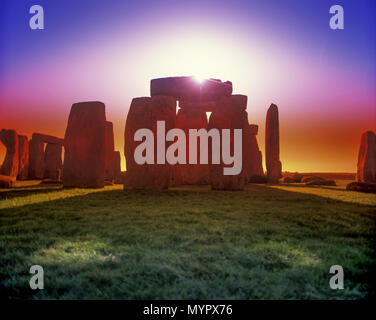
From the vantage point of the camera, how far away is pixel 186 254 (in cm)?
233

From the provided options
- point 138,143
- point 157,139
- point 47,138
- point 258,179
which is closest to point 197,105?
point 258,179

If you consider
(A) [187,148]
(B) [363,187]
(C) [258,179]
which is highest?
(A) [187,148]

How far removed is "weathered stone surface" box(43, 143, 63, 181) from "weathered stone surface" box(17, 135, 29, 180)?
1328mm

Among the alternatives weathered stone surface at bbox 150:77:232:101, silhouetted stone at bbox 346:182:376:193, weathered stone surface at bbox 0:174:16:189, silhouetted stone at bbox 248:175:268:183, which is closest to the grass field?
silhouetted stone at bbox 346:182:376:193

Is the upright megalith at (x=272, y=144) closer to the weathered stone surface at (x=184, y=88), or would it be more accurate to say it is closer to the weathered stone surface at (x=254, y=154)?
the weathered stone surface at (x=254, y=154)

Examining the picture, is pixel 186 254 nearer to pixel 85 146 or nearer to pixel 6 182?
pixel 85 146

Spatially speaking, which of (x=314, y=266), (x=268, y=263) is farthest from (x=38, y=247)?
(x=314, y=266)

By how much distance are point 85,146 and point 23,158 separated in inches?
358

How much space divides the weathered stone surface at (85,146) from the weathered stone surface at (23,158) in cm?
842

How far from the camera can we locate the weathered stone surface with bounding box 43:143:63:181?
17328 mm

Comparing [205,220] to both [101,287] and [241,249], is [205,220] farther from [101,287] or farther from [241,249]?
[101,287]

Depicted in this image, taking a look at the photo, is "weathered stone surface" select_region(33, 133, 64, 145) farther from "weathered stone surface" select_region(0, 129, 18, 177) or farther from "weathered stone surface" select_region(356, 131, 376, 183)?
"weathered stone surface" select_region(356, 131, 376, 183)

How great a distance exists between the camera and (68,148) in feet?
30.2

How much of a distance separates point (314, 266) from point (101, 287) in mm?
1573
